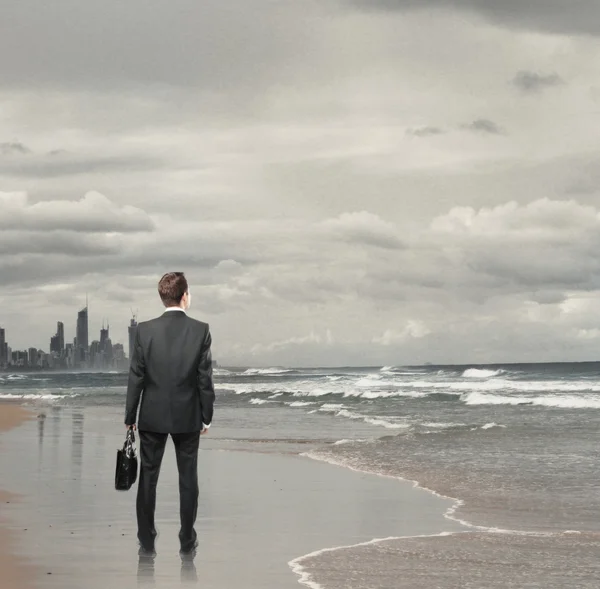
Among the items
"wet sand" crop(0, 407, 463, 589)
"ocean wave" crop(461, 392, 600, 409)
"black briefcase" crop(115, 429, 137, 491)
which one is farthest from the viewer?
"ocean wave" crop(461, 392, 600, 409)

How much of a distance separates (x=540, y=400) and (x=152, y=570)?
32.0 metres

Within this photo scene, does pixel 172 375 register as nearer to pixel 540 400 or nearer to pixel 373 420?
pixel 373 420

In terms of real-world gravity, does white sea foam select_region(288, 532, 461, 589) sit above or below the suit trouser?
below

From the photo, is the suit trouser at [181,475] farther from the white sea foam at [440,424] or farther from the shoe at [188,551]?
the white sea foam at [440,424]

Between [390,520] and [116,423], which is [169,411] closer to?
[390,520]

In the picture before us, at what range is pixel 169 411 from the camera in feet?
21.2

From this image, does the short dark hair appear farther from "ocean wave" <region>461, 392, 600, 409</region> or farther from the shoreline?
"ocean wave" <region>461, 392, 600, 409</region>

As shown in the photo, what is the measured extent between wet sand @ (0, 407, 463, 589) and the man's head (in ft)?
5.54

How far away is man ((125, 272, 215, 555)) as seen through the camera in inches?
255

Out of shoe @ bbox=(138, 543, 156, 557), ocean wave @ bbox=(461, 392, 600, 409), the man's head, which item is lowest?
ocean wave @ bbox=(461, 392, 600, 409)

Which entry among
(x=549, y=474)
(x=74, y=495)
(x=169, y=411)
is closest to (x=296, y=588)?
(x=169, y=411)

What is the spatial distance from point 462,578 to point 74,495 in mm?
4895

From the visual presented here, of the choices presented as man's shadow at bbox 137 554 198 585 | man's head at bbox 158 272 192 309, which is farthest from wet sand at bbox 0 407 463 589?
man's head at bbox 158 272 192 309

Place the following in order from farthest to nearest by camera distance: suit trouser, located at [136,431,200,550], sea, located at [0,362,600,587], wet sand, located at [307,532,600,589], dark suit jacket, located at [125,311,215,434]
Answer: sea, located at [0,362,600,587] < suit trouser, located at [136,431,200,550] < dark suit jacket, located at [125,311,215,434] < wet sand, located at [307,532,600,589]
